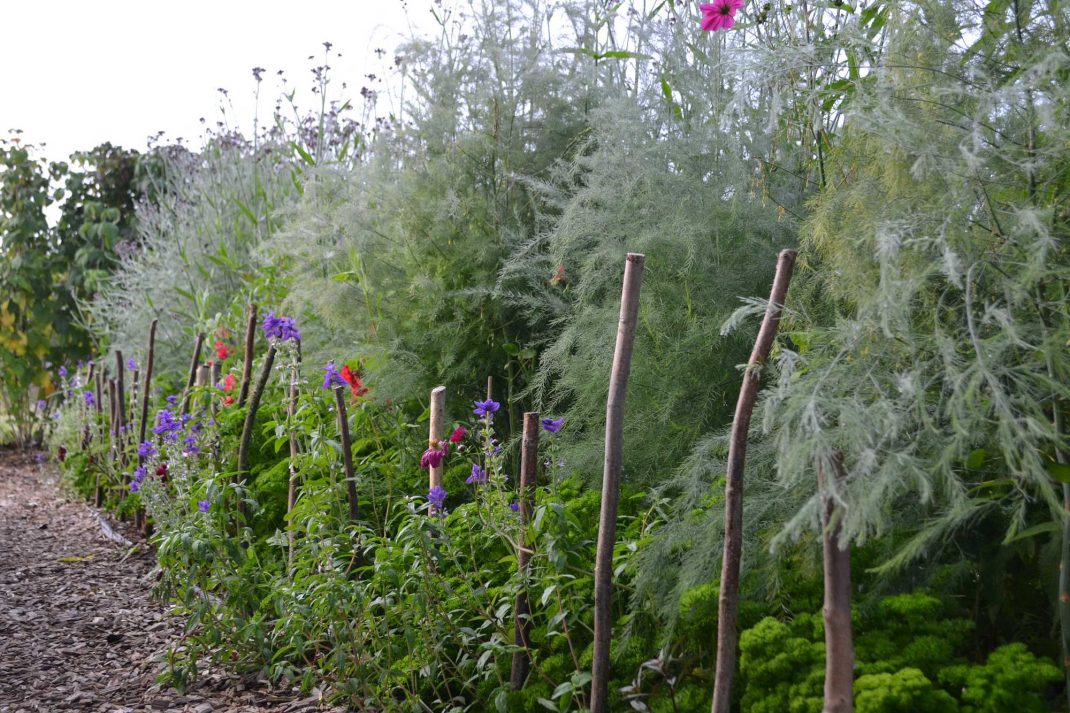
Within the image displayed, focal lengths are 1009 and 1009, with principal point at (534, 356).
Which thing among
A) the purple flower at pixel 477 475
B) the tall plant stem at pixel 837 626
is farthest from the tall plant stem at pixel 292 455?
the tall plant stem at pixel 837 626

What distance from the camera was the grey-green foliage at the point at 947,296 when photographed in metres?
1.73

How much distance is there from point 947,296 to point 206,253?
5568mm

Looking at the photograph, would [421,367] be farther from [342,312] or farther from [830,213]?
[830,213]

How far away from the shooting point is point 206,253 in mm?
6695

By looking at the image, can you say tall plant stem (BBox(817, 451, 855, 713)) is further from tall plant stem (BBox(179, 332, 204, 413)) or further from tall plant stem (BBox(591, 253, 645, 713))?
tall plant stem (BBox(179, 332, 204, 413))

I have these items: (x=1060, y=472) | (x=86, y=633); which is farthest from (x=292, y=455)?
(x=1060, y=472)

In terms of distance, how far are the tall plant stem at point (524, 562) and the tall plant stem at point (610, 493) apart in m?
0.27

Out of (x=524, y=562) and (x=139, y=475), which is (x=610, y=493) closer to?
(x=524, y=562)

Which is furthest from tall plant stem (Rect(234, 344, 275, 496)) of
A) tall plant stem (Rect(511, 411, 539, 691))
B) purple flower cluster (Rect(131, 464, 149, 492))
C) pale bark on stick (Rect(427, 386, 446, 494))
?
tall plant stem (Rect(511, 411, 539, 691))

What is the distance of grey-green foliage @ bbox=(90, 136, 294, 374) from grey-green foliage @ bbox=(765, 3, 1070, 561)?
478 centimetres

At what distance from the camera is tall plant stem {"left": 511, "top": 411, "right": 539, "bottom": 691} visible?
2.53 meters

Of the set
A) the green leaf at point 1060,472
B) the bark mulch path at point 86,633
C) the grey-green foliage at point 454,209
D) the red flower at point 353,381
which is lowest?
the bark mulch path at point 86,633

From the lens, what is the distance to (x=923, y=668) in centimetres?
192

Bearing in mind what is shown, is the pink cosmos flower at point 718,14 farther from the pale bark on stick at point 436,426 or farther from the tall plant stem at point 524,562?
the pale bark on stick at point 436,426
